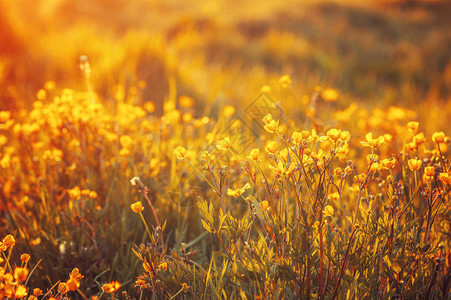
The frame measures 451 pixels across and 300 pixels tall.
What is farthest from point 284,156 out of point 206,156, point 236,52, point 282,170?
point 236,52

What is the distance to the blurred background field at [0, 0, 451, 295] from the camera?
1.83 m

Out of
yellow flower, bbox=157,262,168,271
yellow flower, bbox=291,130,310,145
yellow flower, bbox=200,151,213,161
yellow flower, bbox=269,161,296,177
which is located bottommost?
yellow flower, bbox=157,262,168,271

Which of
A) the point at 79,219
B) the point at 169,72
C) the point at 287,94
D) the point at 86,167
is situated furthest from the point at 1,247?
the point at 287,94

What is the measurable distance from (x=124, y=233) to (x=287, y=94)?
3171mm

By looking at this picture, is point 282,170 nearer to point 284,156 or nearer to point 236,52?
point 284,156

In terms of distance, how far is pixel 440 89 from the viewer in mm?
6594

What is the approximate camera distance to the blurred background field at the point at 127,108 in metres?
1.83

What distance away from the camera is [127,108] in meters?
2.34

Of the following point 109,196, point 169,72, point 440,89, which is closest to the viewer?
point 109,196

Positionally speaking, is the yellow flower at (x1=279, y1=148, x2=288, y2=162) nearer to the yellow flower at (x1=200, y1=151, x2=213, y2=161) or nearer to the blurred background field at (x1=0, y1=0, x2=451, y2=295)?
the yellow flower at (x1=200, y1=151, x2=213, y2=161)

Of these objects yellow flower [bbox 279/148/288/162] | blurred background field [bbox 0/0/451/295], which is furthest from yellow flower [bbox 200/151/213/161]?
blurred background field [bbox 0/0/451/295]

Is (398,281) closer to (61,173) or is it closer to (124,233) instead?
→ (124,233)

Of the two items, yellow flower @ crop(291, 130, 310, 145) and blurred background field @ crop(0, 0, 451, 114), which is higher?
blurred background field @ crop(0, 0, 451, 114)

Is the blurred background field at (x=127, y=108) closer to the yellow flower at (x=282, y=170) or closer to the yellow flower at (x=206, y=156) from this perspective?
the yellow flower at (x=206, y=156)
